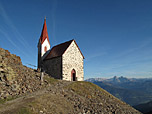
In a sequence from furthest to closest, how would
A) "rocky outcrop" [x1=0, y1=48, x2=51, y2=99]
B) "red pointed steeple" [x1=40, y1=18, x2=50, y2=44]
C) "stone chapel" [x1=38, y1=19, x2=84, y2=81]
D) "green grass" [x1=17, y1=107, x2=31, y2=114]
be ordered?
"red pointed steeple" [x1=40, y1=18, x2=50, y2=44]
"stone chapel" [x1=38, y1=19, x2=84, y2=81]
"rocky outcrop" [x1=0, y1=48, x2=51, y2=99]
"green grass" [x1=17, y1=107, x2=31, y2=114]

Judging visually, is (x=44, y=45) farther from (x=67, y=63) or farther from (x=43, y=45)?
(x=67, y=63)

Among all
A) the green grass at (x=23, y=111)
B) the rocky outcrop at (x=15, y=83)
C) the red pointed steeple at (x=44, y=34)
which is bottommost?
the green grass at (x=23, y=111)

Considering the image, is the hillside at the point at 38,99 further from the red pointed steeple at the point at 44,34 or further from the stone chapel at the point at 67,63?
the red pointed steeple at the point at 44,34

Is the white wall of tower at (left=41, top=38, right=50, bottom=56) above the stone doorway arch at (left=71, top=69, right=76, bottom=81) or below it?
above

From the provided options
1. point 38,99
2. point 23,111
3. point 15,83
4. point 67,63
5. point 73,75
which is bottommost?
point 23,111

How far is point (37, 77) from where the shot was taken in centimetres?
2300

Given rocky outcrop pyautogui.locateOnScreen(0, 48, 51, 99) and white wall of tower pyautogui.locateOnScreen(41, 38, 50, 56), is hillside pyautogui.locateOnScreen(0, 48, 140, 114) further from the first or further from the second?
white wall of tower pyautogui.locateOnScreen(41, 38, 50, 56)

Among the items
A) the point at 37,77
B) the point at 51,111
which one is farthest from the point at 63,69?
the point at 51,111

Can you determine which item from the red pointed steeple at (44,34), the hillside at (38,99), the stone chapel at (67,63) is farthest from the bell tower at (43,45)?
the hillside at (38,99)

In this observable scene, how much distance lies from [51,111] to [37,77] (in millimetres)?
12343

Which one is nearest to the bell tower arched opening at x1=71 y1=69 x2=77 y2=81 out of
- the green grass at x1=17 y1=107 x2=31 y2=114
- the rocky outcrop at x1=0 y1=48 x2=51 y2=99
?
the rocky outcrop at x1=0 y1=48 x2=51 y2=99

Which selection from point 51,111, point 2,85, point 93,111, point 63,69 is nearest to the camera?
point 51,111

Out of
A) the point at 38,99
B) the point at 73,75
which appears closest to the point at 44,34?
the point at 73,75

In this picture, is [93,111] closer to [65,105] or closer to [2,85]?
[65,105]
